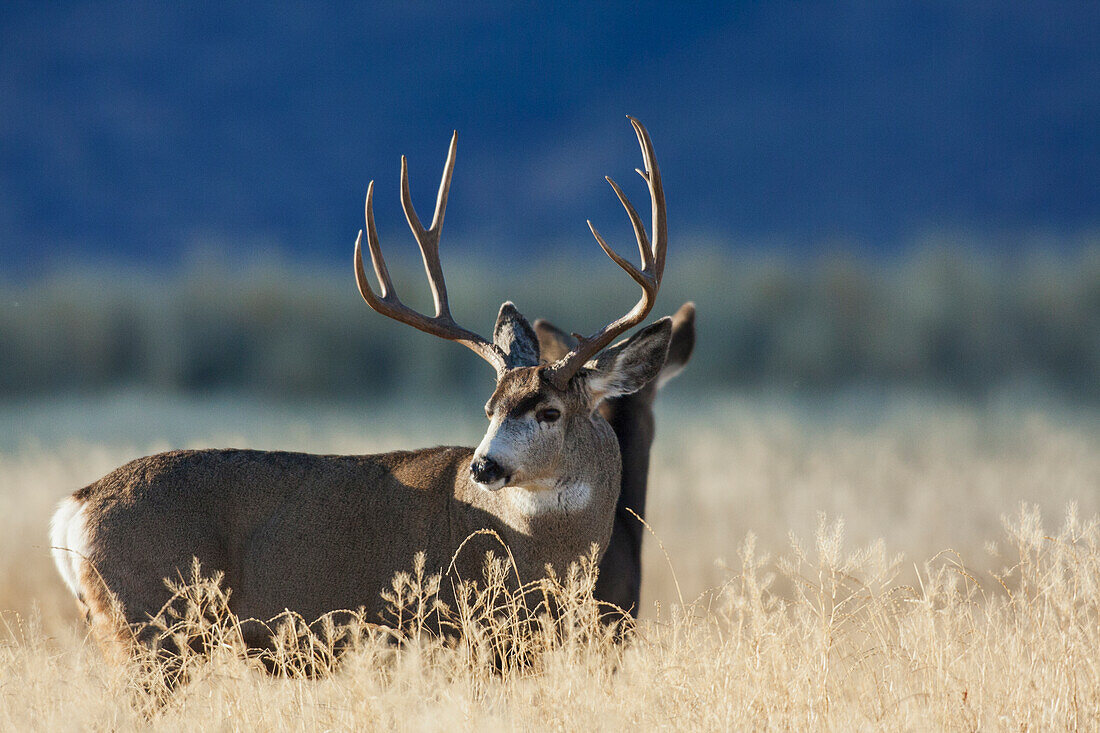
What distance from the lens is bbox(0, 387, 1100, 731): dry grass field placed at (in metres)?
3.81

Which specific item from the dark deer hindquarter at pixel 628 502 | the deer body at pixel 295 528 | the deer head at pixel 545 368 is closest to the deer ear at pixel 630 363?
the deer head at pixel 545 368

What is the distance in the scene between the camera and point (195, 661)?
446cm

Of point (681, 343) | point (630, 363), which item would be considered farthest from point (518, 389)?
point (681, 343)

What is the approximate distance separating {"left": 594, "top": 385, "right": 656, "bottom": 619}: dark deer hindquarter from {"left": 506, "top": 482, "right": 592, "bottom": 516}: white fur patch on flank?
1.67 feet

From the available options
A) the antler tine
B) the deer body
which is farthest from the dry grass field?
the antler tine

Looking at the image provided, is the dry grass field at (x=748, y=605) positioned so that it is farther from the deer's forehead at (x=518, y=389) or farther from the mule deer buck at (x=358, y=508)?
the deer's forehead at (x=518, y=389)

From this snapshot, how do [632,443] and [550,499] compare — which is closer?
[550,499]

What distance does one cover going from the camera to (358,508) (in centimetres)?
509

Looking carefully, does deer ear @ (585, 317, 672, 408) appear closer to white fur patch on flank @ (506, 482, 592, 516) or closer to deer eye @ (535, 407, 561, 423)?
deer eye @ (535, 407, 561, 423)

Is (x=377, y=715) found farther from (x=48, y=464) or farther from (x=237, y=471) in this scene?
(x=48, y=464)

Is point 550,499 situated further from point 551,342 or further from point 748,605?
point 551,342

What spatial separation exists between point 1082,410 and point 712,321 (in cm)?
824

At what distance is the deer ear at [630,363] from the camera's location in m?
5.15

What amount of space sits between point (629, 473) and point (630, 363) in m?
0.82
